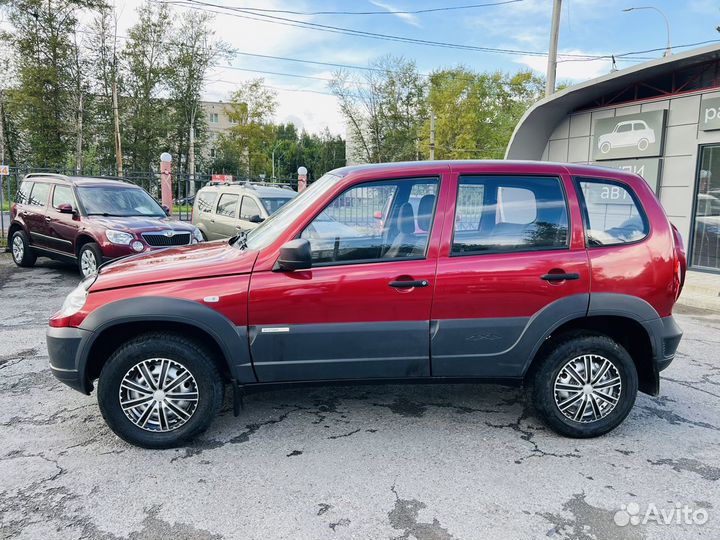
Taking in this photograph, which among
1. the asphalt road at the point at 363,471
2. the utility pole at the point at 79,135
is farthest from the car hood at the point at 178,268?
the utility pole at the point at 79,135

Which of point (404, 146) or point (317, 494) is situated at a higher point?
point (404, 146)

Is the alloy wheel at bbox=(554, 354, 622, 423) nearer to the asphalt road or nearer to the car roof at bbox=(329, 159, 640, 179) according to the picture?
the asphalt road

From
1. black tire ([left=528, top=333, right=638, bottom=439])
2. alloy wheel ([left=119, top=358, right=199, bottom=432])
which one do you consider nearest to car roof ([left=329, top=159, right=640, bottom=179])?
black tire ([left=528, top=333, right=638, bottom=439])

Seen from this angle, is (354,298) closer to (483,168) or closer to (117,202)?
(483,168)

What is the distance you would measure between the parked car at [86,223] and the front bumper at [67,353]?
200 inches

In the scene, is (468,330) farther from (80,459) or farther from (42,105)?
(42,105)

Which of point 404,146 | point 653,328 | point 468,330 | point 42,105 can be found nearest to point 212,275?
point 468,330

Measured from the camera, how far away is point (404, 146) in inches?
1863

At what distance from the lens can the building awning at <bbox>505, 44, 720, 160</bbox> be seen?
1025cm

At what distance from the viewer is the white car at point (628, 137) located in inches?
457

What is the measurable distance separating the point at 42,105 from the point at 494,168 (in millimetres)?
32456

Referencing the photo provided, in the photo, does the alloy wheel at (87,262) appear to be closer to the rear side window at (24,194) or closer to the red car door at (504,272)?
the rear side window at (24,194)

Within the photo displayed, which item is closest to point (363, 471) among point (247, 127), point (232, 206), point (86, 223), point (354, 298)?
point (354, 298)

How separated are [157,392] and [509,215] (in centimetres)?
259
